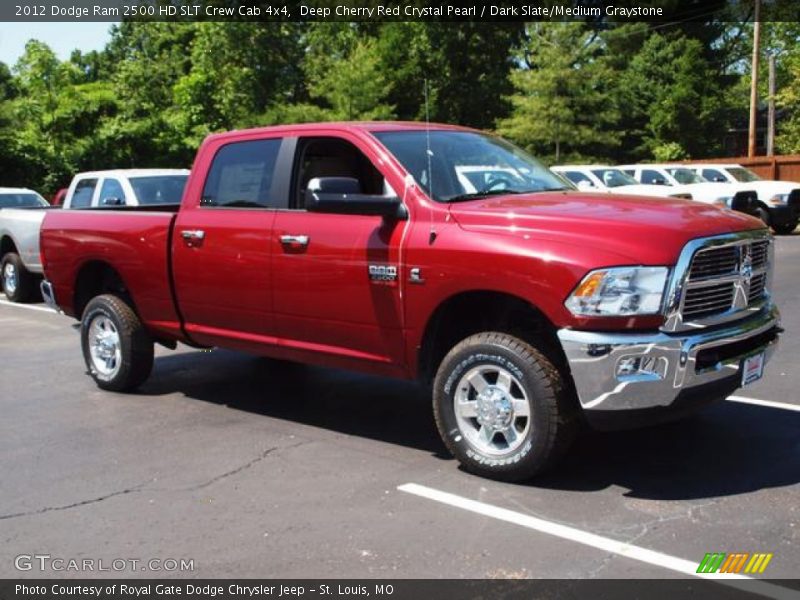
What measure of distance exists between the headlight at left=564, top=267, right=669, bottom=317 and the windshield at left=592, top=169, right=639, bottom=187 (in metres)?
17.9

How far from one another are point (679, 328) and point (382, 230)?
5.97 ft

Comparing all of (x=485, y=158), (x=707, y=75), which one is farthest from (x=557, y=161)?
(x=485, y=158)

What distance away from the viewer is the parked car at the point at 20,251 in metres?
12.9

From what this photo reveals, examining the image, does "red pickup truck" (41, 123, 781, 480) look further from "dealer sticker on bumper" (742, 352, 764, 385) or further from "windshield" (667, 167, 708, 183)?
"windshield" (667, 167, 708, 183)

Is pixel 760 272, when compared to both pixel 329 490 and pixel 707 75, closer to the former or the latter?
pixel 329 490

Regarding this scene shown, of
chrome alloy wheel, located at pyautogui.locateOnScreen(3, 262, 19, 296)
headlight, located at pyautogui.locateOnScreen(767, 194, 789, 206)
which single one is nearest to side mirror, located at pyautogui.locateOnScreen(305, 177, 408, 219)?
chrome alloy wheel, located at pyautogui.locateOnScreen(3, 262, 19, 296)

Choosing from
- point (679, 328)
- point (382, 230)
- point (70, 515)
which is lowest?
point (70, 515)

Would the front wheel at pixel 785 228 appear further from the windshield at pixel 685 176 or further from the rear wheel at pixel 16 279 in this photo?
the rear wheel at pixel 16 279

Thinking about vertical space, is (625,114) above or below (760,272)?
above

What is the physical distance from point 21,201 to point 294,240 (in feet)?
37.4

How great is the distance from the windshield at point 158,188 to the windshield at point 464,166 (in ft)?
21.7

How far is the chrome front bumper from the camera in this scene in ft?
14.4

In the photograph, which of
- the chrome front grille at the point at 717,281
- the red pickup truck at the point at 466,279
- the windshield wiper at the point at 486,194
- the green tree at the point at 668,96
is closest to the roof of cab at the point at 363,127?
the red pickup truck at the point at 466,279

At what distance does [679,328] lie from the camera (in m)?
4.48
